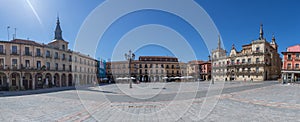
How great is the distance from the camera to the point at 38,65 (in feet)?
88.3

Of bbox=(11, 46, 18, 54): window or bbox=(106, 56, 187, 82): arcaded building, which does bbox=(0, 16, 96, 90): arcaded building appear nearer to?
bbox=(11, 46, 18, 54): window

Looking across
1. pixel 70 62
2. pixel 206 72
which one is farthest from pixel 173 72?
pixel 70 62

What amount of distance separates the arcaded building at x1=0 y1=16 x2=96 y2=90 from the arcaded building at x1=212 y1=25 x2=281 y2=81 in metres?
45.1

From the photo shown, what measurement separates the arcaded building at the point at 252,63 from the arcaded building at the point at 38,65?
148 ft

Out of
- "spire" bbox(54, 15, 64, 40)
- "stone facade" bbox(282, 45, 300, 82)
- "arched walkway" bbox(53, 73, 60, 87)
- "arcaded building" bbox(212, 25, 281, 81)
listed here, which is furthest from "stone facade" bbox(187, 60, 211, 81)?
"spire" bbox(54, 15, 64, 40)

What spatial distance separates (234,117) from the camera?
19.7 ft

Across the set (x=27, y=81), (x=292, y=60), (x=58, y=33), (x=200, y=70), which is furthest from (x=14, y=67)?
(x=200, y=70)

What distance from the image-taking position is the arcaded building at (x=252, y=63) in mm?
38725

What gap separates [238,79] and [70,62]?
47.5m

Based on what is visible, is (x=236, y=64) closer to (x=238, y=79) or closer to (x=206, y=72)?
(x=238, y=79)

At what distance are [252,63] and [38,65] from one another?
51.9m

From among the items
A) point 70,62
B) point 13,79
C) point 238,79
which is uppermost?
point 70,62

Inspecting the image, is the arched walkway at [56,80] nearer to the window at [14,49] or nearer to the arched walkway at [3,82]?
the arched walkway at [3,82]

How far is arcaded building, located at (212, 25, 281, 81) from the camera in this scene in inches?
1525
